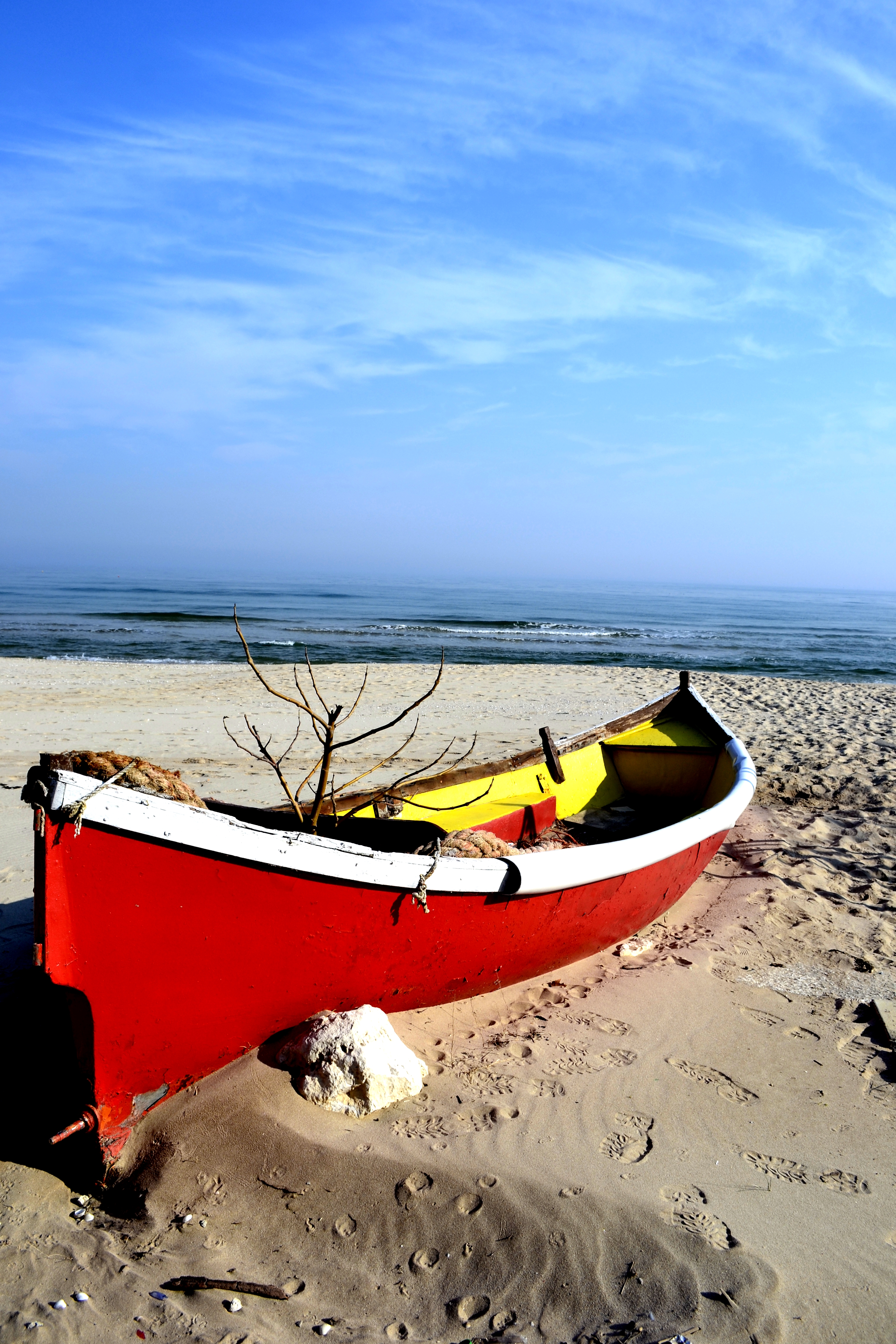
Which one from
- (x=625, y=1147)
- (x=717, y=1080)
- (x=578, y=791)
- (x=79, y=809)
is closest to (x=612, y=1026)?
(x=717, y=1080)

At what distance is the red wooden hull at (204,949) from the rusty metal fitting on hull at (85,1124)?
3 centimetres

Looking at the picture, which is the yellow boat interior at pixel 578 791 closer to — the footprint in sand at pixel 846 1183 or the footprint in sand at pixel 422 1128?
the footprint in sand at pixel 422 1128

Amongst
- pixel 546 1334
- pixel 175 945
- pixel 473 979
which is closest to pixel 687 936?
pixel 473 979

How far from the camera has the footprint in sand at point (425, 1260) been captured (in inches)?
92.2

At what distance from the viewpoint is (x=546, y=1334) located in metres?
2.12

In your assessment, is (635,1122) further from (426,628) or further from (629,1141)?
(426,628)

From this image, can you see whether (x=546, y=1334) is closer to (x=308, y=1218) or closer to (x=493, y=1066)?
(x=308, y=1218)

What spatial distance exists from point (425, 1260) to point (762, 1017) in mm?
2106

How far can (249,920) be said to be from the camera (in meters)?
2.81

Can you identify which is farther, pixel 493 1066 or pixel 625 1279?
pixel 493 1066

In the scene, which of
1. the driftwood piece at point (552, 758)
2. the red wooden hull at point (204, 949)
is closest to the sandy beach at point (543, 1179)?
the red wooden hull at point (204, 949)

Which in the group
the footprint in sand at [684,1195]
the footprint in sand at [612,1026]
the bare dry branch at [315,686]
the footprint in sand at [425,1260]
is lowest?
the footprint in sand at [425,1260]

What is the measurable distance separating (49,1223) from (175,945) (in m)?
A: 0.89

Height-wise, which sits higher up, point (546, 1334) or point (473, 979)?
point (473, 979)
